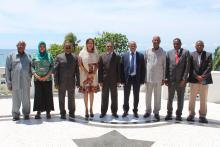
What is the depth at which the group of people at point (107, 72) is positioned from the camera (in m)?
6.64

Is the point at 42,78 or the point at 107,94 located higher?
the point at 42,78

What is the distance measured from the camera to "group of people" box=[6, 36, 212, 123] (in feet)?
21.8

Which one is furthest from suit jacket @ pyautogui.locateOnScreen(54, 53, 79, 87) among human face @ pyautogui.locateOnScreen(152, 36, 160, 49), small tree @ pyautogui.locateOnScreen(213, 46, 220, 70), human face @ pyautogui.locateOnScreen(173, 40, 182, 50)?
small tree @ pyautogui.locateOnScreen(213, 46, 220, 70)

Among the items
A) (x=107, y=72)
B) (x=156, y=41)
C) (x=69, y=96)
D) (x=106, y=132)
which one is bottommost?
(x=106, y=132)

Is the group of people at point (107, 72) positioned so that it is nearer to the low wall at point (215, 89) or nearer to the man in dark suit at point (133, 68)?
the man in dark suit at point (133, 68)

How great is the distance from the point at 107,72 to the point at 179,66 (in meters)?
1.39

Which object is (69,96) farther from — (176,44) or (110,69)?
(176,44)

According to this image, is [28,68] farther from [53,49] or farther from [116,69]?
[53,49]

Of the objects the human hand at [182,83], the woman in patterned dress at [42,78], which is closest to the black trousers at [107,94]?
the woman in patterned dress at [42,78]

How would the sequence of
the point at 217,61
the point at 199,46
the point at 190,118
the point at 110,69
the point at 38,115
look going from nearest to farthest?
the point at 199,46 < the point at 110,69 < the point at 190,118 < the point at 38,115 < the point at 217,61

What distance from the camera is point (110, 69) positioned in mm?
6773

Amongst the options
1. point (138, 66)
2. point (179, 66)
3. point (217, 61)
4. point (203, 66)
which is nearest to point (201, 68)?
point (203, 66)

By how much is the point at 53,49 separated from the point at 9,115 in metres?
16.5

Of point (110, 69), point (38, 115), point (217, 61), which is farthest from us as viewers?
point (217, 61)
